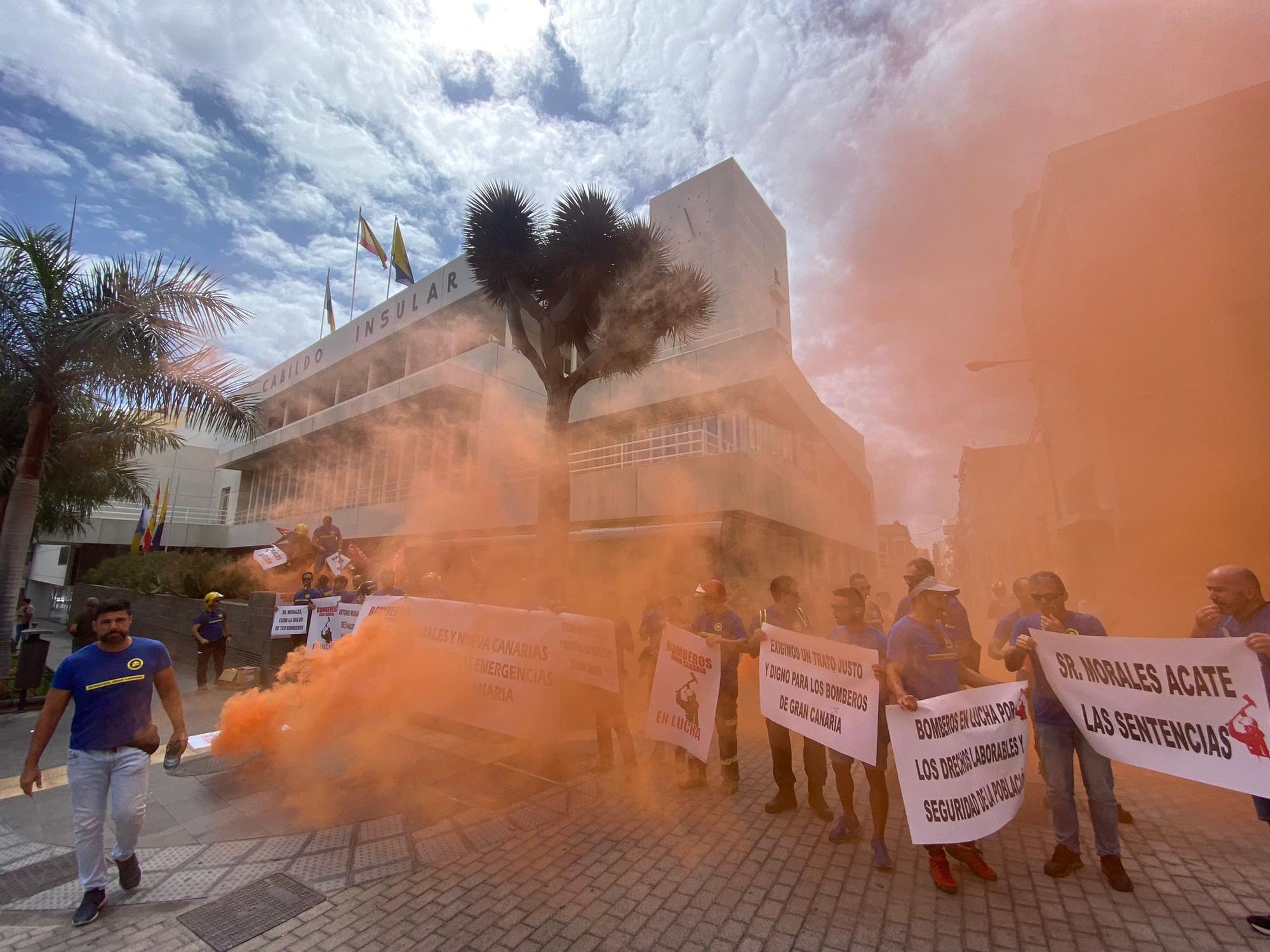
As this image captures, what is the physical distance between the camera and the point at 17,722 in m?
6.98

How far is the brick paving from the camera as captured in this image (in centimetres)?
250

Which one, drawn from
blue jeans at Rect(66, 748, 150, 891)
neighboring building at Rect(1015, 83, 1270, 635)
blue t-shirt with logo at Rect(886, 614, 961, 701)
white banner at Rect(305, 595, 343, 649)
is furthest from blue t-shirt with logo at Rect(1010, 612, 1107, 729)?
neighboring building at Rect(1015, 83, 1270, 635)

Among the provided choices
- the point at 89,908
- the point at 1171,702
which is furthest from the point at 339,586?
the point at 1171,702

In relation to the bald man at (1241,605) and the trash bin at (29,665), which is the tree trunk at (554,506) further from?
the trash bin at (29,665)

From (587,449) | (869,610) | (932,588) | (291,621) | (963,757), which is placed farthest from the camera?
(587,449)

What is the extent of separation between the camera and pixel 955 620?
13.1 feet

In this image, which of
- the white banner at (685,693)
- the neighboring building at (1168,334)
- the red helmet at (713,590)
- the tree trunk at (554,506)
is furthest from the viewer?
the neighboring building at (1168,334)

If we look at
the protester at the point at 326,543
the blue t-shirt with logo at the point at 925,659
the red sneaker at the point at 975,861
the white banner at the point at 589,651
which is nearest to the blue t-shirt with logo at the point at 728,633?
→ the white banner at the point at 589,651

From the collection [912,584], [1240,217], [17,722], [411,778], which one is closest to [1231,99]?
[1240,217]

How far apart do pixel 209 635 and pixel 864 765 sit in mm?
9383

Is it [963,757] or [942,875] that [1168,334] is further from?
[942,875]

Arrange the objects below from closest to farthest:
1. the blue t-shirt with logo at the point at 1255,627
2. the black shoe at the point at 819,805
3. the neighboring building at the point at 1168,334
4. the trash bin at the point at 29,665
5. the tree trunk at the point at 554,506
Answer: the blue t-shirt with logo at the point at 1255,627 < the black shoe at the point at 819,805 < the tree trunk at the point at 554,506 < the trash bin at the point at 29,665 < the neighboring building at the point at 1168,334

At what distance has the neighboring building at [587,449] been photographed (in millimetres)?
10930

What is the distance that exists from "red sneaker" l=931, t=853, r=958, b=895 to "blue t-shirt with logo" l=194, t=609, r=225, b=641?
969 cm
